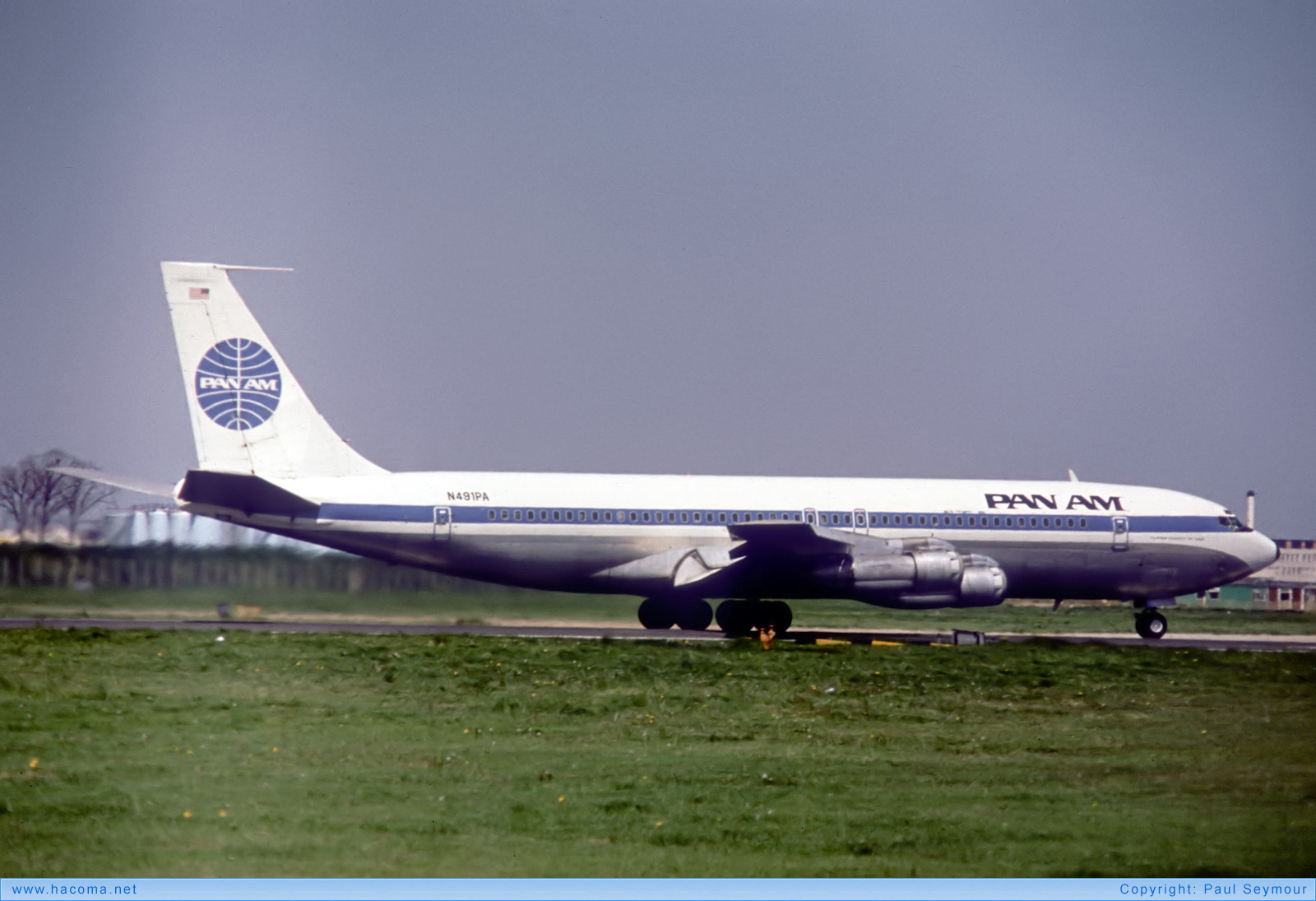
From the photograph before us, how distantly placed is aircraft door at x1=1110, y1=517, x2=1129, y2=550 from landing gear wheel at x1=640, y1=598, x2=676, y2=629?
32.4 feet

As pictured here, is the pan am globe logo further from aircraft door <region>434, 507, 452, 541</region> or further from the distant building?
the distant building

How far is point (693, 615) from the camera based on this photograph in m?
28.7

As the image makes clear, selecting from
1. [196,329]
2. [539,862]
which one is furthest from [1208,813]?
[196,329]

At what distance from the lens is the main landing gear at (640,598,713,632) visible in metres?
28.3

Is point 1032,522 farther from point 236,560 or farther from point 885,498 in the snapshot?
point 236,560

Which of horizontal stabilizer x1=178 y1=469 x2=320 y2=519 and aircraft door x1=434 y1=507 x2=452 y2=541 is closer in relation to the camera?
horizontal stabilizer x1=178 y1=469 x2=320 y2=519

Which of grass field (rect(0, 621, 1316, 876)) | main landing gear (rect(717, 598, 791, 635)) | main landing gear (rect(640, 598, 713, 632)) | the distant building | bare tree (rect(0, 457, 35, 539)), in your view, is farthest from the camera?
the distant building

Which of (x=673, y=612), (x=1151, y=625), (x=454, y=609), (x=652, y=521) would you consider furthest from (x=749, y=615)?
(x=1151, y=625)

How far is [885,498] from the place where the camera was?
28922mm

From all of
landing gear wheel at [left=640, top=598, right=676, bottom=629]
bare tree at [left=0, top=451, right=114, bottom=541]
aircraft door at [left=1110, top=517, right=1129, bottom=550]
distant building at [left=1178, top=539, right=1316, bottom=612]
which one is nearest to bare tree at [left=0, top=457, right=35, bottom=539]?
bare tree at [left=0, top=451, right=114, bottom=541]

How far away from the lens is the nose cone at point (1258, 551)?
31.4 m

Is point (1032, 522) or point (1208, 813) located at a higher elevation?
point (1032, 522)

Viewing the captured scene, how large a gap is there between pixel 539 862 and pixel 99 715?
7.01m

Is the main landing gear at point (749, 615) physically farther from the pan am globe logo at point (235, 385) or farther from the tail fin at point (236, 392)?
the pan am globe logo at point (235, 385)
